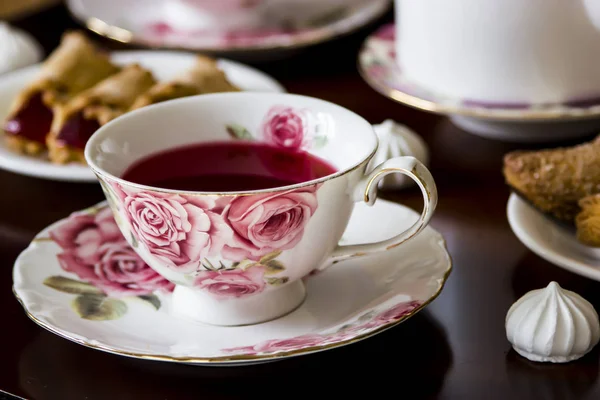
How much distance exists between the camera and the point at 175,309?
1.67 ft

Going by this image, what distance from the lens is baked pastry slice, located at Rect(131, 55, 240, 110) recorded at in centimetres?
75

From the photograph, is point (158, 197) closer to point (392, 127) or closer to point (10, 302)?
point (10, 302)

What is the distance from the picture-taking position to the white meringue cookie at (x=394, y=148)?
689 mm

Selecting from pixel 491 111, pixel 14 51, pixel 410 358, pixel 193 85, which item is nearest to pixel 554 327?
pixel 410 358

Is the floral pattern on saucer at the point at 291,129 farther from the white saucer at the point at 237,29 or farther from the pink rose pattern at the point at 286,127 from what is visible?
the white saucer at the point at 237,29

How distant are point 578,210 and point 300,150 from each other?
0.20m

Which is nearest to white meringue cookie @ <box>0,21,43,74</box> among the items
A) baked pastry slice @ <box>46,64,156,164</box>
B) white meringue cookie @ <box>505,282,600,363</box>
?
baked pastry slice @ <box>46,64,156,164</box>

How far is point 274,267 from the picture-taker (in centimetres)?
48

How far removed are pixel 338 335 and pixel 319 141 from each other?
130mm

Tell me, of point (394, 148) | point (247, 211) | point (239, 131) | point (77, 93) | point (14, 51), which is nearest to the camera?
point (247, 211)

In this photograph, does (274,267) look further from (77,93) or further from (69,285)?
(77,93)

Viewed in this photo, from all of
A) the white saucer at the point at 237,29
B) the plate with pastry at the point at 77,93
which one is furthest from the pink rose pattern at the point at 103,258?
the white saucer at the point at 237,29

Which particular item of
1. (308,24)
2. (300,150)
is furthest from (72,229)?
(308,24)

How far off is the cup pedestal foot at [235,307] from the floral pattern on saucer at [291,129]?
0.09 m
